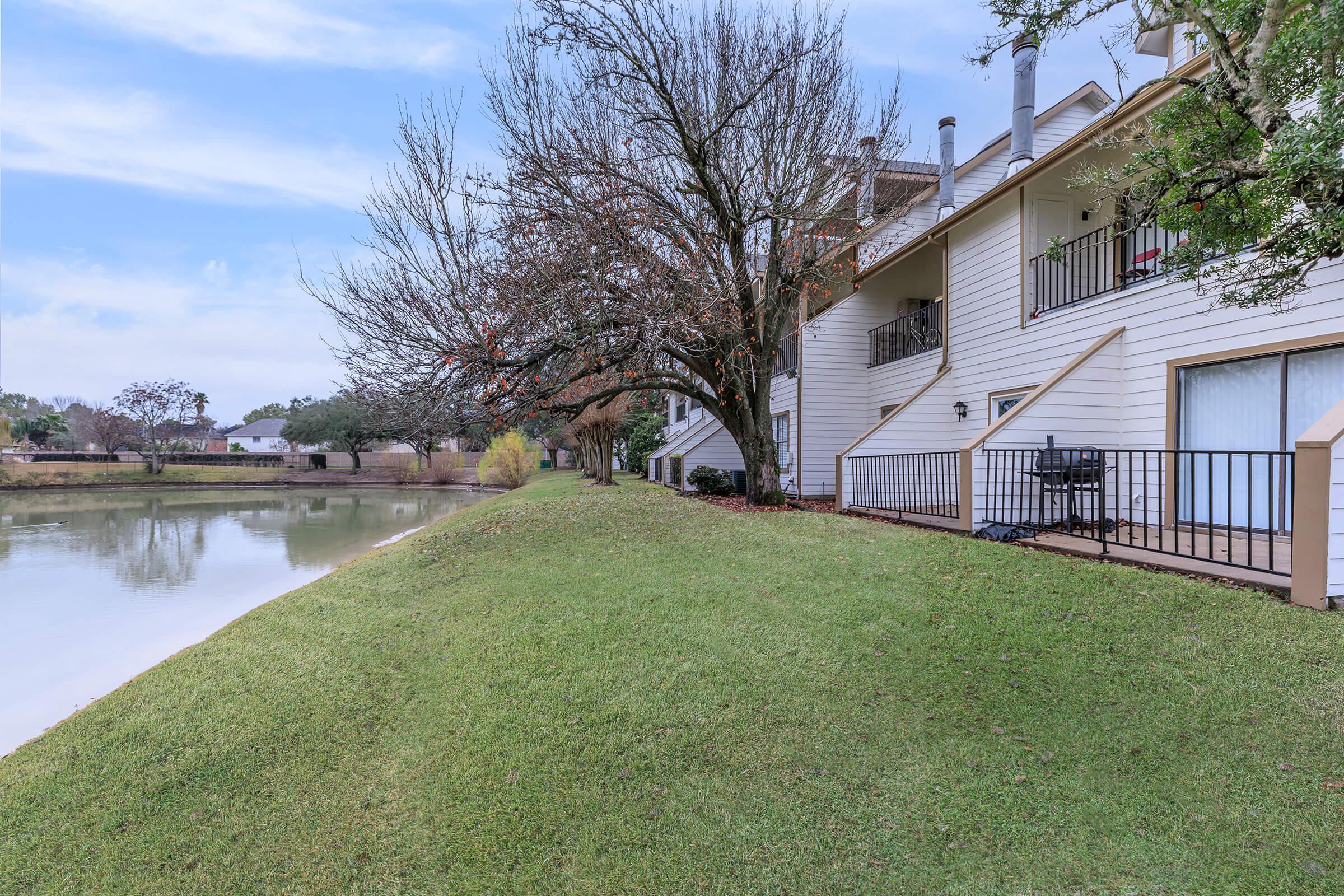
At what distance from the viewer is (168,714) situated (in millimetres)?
4160

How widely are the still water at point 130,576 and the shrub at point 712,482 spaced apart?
813 centimetres

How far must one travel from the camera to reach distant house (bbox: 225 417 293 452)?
2581 inches

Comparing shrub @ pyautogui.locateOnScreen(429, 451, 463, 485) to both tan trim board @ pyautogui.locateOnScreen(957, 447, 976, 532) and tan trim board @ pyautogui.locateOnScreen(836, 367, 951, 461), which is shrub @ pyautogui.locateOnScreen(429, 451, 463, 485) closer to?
tan trim board @ pyautogui.locateOnScreen(836, 367, 951, 461)

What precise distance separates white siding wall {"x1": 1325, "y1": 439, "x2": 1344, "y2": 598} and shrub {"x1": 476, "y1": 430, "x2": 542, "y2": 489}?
2975 centimetres

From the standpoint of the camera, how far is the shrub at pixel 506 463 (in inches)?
1244

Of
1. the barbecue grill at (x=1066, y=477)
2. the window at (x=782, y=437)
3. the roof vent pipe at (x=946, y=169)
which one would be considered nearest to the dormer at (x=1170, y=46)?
the roof vent pipe at (x=946, y=169)

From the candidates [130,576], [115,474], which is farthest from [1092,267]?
[115,474]

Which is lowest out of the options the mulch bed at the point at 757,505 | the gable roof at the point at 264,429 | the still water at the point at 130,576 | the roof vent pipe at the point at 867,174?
the still water at the point at 130,576

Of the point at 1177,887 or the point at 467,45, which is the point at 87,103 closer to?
the point at 467,45

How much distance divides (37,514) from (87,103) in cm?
2092

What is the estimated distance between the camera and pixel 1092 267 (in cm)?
896

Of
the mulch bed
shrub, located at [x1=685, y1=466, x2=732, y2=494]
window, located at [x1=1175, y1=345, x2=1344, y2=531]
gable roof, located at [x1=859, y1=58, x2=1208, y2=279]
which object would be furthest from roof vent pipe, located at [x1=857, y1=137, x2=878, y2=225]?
shrub, located at [x1=685, y1=466, x2=732, y2=494]

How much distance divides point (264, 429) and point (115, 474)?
31.9 m

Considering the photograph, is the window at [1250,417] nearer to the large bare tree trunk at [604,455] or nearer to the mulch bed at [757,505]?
the mulch bed at [757,505]
